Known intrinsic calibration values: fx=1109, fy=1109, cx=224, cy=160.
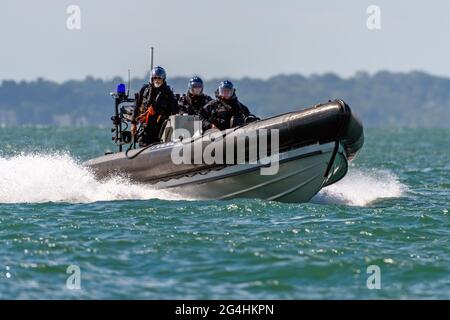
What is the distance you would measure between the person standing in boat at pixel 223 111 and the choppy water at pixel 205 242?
1167 mm

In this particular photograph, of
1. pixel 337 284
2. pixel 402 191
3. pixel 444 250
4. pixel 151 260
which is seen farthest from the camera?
pixel 402 191

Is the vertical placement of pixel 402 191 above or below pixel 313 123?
below

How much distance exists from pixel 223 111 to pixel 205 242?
402 centimetres

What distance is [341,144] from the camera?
14.8 m

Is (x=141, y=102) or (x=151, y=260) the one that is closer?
(x=151, y=260)

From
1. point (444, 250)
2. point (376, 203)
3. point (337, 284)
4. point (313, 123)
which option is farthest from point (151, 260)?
point (376, 203)

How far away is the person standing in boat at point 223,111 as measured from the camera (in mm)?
15414

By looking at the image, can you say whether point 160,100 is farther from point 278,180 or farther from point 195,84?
point 278,180

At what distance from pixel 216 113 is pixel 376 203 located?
2.60 metres

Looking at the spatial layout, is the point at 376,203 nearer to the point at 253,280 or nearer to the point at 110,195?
the point at 110,195

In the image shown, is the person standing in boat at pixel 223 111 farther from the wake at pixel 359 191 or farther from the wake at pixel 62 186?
the wake at pixel 359 191

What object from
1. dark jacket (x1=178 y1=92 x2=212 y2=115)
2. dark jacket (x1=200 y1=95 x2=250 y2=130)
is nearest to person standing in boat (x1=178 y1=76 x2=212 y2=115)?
dark jacket (x1=178 y1=92 x2=212 y2=115)

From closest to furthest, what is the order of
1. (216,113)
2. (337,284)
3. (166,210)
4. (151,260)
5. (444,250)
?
(337,284)
(151,260)
(444,250)
(166,210)
(216,113)

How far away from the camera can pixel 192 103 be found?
629 inches
